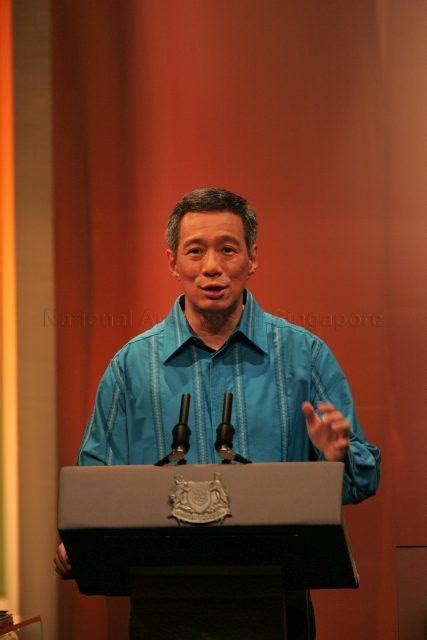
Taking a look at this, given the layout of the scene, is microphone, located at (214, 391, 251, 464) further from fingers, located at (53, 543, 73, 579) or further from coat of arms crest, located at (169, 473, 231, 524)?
fingers, located at (53, 543, 73, 579)

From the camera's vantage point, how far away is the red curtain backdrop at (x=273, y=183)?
2986 mm

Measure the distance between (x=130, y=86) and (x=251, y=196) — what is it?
55 cm

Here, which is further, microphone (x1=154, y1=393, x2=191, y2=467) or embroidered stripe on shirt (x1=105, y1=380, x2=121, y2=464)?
embroidered stripe on shirt (x1=105, y1=380, x2=121, y2=464)

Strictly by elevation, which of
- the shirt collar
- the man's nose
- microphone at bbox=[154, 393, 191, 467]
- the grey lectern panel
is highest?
the man's nose

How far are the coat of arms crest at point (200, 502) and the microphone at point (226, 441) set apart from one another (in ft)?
0.27

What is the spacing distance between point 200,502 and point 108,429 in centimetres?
81

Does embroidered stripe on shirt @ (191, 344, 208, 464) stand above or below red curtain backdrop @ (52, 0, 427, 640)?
below

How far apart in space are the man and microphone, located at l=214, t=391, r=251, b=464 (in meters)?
0.52

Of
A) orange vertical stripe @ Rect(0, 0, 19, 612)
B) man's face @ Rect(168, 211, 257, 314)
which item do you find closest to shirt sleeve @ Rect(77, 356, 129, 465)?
man's face @ Rect(168, 211, 257, 314)

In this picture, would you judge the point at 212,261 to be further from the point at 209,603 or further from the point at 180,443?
the point at 209,603

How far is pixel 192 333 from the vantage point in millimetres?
2361

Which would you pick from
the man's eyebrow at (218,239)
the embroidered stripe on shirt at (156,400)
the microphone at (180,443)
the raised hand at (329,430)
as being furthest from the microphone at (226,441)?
the man's eyebrow at (218,239)

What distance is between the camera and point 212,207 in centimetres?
239

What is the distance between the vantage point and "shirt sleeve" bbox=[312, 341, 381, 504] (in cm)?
203
